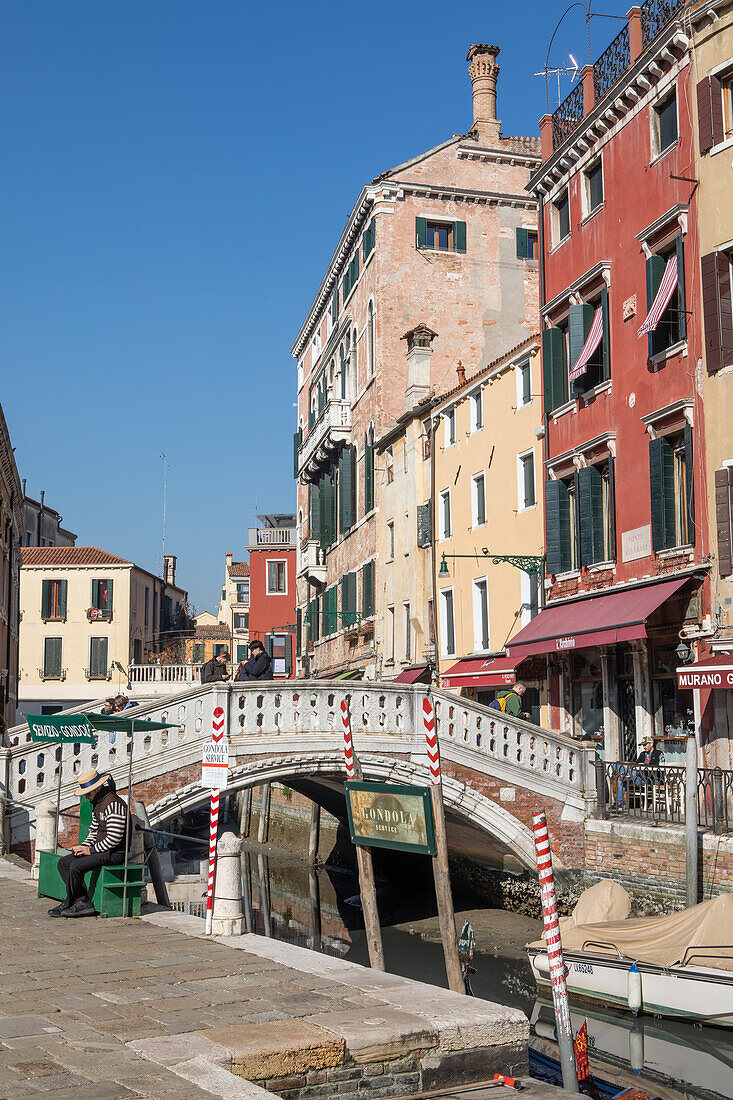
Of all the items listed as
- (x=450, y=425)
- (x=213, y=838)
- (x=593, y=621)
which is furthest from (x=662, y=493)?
(x=450, y=425)

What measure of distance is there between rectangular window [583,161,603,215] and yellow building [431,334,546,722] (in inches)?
114

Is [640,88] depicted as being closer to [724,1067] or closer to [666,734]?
[666,734]

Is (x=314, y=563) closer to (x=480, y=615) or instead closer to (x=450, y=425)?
(x=450, y=425)

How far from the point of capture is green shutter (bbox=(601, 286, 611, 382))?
20.7 m

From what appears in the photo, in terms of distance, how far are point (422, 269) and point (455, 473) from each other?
818cm

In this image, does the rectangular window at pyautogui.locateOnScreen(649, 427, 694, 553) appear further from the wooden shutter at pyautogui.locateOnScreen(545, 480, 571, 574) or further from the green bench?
the green bench

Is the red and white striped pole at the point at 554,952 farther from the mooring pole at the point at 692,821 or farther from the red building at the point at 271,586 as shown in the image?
the red building at the point at 271,586

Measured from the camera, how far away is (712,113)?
693 inches

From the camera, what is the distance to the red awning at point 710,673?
15.8 metres

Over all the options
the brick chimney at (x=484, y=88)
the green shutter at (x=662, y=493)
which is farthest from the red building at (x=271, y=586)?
the green shutter at (x=662, y=493)

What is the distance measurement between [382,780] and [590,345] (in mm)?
8659

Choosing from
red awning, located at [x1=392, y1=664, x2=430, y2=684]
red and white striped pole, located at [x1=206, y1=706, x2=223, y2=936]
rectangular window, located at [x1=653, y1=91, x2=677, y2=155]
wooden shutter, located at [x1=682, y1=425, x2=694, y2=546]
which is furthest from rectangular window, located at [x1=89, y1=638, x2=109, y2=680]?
red and white striped pole, located at [x1=206, y1=706, x2=223, y2=936]

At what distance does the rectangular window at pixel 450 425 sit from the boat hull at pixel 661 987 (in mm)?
15695

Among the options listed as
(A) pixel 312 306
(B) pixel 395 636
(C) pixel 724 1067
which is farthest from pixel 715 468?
(A) pixel 312 306
